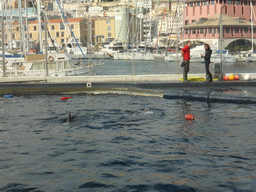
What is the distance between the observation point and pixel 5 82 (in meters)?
23.7

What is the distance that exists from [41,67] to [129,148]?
26558 millimetres

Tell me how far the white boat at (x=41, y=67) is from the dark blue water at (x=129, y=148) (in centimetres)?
1807

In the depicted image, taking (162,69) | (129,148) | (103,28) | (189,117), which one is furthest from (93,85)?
(103,28)

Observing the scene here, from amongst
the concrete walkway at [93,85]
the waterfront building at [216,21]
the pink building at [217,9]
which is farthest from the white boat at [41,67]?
the pink building at [217,9]

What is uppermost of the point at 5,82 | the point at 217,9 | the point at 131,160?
the point at 217,9

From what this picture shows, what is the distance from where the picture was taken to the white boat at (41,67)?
3500 cm

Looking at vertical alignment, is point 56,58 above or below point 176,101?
above

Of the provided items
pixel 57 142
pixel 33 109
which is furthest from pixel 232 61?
pixel 57 142

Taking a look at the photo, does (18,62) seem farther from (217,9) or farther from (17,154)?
(217,9)

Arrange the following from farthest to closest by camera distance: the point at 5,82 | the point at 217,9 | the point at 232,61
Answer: the point at 217,9
the point at 232,61
the point at 5,82

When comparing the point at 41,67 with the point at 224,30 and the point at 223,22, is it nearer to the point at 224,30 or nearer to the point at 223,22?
the point at 223,22

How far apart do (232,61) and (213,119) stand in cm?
6077

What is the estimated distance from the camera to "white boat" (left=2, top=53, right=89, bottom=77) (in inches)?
1378

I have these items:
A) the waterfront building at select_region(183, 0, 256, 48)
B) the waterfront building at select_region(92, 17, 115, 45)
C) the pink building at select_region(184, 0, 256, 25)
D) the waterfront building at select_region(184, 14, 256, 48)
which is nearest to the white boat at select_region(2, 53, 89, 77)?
the waterfront building at select_region(183, 0, 256, 48)
